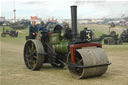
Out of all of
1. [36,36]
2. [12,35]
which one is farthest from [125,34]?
[36,36]

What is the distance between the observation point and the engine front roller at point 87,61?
5573mm

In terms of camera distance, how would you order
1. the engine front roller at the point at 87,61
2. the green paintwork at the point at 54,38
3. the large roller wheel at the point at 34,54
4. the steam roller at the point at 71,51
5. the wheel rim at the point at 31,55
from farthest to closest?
the wheel rim at the point at 31,55 → the green paintwork at the point at 54,38 → the large roller wheel at the point at 34,54 → the steam roller at the point at 71,51 → the engine front roller at the point at 87,61

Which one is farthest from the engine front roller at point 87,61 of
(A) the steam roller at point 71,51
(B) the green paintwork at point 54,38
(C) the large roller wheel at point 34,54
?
(C) the large roller wheel at point 34,54

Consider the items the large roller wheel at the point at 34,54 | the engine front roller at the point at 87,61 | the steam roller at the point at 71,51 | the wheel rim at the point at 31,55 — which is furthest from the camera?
the wheel rim at the point at 31,55

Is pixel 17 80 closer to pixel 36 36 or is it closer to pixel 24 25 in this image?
pixel 36 36

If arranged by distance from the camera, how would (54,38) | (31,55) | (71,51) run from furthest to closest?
(31,55)
(54,38)
(71,51)

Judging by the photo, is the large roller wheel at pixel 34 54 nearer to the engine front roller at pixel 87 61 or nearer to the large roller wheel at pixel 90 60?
the engine front roller at pixel 87 61

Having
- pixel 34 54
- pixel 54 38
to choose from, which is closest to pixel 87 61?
pixel 54 38

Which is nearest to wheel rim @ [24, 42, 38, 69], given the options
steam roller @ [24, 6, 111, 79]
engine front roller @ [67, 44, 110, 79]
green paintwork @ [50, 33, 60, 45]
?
steam roller @ [24, 6, 111, 79]

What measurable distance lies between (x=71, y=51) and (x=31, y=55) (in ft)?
6.44

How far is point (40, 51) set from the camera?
23.1ft

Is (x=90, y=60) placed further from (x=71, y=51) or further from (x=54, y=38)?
(x=54, y=38)

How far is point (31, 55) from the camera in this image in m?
7.43

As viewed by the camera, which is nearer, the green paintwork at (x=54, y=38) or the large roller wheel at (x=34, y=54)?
the large roller wheel at (x=34, y=54)
